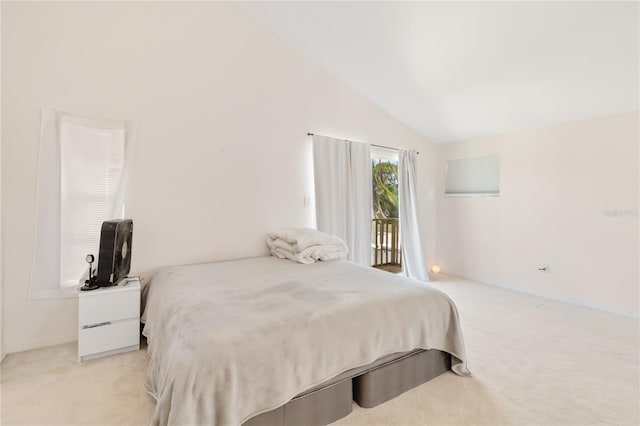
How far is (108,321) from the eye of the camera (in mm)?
2078

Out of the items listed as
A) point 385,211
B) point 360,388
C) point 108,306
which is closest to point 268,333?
point 360,388

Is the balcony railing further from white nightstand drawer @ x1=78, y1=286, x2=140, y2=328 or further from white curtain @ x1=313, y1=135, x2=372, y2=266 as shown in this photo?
white nightstand drawer @ x1=78, y1=286, x2=140, y2=328

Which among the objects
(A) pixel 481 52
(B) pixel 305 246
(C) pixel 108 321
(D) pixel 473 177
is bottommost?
(C) pixel 108 321

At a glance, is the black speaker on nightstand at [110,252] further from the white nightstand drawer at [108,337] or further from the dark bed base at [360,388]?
the dark bed base at [360,388]

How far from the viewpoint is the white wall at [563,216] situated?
296 cm

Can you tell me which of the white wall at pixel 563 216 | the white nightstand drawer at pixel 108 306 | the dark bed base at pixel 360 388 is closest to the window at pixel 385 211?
the white wall at pixel 563 216

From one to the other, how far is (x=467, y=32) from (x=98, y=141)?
10.7 ft

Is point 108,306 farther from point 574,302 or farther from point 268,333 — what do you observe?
point 574,302

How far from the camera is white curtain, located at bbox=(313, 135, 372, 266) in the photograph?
11.4 ft

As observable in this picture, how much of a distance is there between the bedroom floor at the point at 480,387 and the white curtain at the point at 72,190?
0.63m

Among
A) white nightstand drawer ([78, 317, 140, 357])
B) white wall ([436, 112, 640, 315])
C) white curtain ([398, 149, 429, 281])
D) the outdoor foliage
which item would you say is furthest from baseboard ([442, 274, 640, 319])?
white nightstand drawer ([78, 317, 140, 357])

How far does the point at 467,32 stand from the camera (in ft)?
8.07

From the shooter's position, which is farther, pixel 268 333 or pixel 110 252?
pixel 110 252

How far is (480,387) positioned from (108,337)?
2.54m
